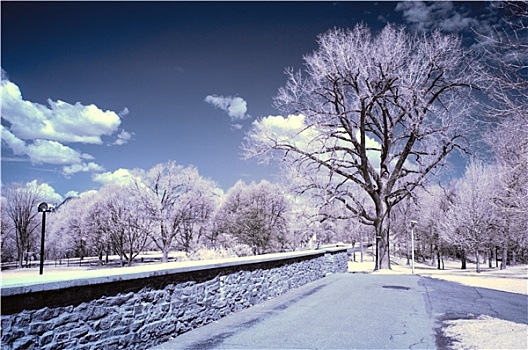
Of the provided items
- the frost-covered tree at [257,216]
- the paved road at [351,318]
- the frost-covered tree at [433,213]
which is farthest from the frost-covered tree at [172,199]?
the paved road at [351,318]

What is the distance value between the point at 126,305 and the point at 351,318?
4554mm

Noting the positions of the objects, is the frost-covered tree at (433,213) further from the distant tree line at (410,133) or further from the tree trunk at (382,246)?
the tree trunk at (382,246)

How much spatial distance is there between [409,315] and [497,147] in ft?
57.2

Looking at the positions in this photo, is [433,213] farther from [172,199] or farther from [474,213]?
[172,199]

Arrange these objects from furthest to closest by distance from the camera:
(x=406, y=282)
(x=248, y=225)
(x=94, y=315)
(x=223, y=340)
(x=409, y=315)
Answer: (x=248, y=225) < (x=406, y=282) < (x=409, y=315) < (x=223, y=340) < (x=94, y=315)

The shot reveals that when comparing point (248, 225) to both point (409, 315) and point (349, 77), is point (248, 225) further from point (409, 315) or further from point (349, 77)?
point (409, 315)

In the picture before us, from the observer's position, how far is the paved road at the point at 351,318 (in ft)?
20.7

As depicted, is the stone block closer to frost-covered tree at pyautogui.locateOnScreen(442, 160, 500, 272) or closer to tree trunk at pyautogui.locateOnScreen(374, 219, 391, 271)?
tree trunk at pyautogui.locateOnScreen(374, 219, 391, 271)

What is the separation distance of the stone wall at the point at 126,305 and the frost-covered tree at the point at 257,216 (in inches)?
1452

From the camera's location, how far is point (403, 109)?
18.9 meters

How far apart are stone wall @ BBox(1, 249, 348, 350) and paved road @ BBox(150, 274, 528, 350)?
0.30 meters

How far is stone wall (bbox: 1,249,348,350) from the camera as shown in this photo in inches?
162

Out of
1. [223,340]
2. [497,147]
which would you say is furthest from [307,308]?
[497,147]

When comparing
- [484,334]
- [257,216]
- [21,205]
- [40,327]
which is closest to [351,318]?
[484,334]
